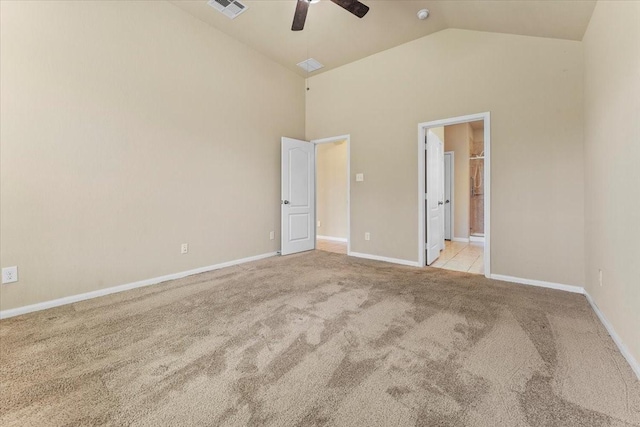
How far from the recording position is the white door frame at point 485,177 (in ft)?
11.0

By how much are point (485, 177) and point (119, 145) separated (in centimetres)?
422

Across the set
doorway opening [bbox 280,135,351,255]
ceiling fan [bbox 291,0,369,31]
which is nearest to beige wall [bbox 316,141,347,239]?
doorway opening [bbox 280,135,351,255]

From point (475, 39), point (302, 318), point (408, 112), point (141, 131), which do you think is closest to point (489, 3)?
point (475, 39)

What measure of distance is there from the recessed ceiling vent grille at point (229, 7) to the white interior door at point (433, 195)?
116 inches

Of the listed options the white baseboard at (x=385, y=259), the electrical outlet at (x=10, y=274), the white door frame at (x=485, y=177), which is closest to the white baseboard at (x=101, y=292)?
the electrical outlet at (x=10, y=274)

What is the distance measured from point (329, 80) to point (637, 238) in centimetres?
448

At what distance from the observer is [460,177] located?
255 inches

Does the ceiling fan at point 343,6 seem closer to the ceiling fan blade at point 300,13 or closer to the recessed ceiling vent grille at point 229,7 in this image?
the ceiling fan blade at point 300,13

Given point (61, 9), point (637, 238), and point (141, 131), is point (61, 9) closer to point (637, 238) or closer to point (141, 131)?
point (141, 131)

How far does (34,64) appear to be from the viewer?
241 cm

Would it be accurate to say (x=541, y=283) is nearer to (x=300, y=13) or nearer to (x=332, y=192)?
(x=300, y=13)

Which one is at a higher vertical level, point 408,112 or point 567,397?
point 408,112

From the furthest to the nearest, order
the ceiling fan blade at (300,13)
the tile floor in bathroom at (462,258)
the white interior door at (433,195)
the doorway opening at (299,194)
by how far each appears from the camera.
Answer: the doorway opening at (299,194), the white interior door at (433,195), the tile floor in bathroom at (462,258), the ceiling fan blade at (300,13)

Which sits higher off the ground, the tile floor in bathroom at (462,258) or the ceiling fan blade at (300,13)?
the ceiling fan blade at (300,13)
